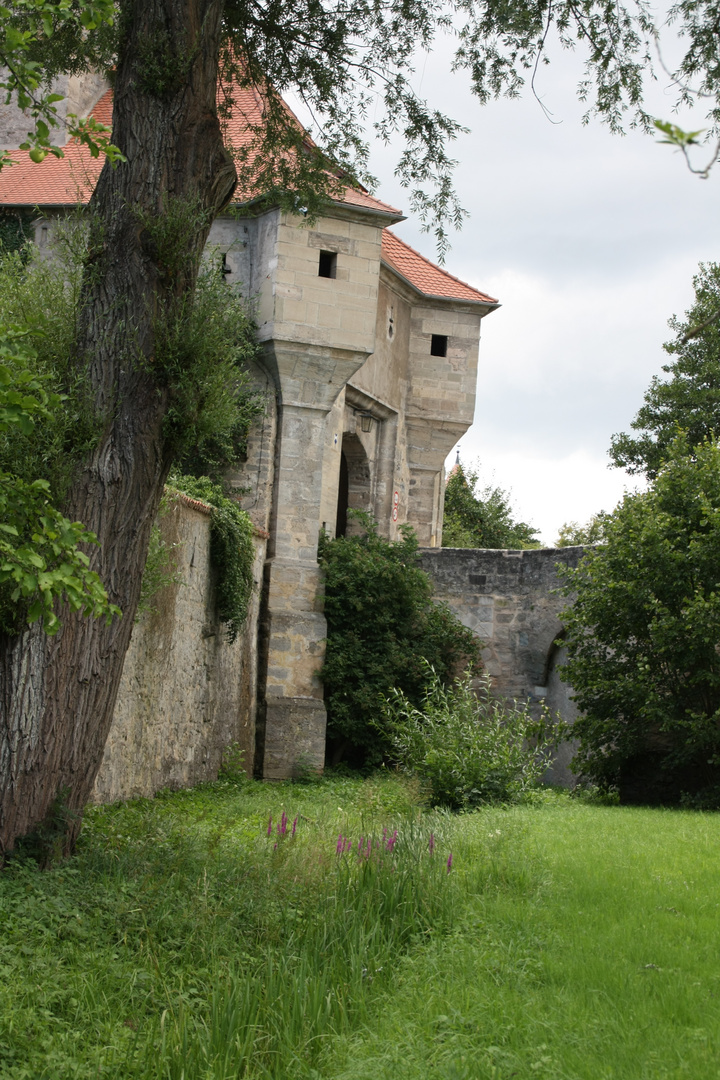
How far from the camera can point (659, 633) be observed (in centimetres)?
1177

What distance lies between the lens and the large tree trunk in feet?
21.1

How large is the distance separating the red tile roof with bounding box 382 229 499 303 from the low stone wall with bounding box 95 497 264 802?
913 centimetres

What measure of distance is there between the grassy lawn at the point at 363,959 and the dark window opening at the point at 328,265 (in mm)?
11016

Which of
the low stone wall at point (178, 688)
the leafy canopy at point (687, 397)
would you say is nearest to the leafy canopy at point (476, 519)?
the leafy canopy at point (687, 397)

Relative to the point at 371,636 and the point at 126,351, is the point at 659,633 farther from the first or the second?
the point at 126,351

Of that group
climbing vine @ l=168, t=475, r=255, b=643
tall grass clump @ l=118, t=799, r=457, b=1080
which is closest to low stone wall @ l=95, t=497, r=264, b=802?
climbing vine @ l=168, t=475, r=255, b=643

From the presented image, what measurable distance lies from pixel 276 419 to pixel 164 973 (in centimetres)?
1220

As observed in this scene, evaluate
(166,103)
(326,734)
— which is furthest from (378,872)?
(326,734)

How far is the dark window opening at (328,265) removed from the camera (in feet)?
55.5

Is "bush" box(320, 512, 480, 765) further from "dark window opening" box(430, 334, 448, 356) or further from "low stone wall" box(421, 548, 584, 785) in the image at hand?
"dark window opening" box(430, 334, 448, 356)

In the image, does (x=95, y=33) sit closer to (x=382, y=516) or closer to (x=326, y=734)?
(x=326, y=734)

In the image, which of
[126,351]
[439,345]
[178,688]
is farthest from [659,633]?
[439,345]

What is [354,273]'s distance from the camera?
1702 cm

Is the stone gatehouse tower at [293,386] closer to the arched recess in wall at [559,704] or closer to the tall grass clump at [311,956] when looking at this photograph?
the arched recess in wall at [559,704]
